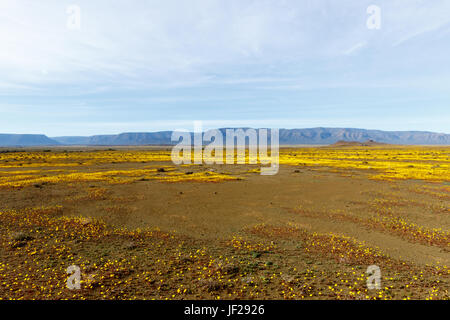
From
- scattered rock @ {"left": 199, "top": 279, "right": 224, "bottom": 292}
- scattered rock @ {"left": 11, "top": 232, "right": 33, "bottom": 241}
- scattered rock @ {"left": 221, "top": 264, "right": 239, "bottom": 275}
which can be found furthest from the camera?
scattered rock @ {"left": 11, "top": 232, "right": 33, "bottom": 241}

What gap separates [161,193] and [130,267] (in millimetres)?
16869

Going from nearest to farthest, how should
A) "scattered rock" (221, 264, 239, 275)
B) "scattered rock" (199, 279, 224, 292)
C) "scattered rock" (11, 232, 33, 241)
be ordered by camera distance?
"scattered rock" (199, 279, 224, 292)
"scattered rock" (221, 264, 239, 275)
"scattered rock" (11, 232, 33, 241)

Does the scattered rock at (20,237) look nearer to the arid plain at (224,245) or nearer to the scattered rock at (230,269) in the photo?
the arid plain at (224,245)

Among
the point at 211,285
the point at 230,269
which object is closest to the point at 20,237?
the point at 211,285

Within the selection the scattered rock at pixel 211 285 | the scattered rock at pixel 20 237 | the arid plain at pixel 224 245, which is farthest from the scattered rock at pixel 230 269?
the scattered rock at pixel 20 237

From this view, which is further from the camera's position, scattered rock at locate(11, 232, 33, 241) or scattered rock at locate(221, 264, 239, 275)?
scattered rock at locate(11, 232, 33, 241)

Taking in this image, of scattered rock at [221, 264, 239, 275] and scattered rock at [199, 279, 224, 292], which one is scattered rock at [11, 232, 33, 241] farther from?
scattered rock at [221, 264, 239, 275]

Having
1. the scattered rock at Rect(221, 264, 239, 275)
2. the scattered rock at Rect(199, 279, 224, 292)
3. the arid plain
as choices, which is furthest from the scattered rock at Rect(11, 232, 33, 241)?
the scattered rock at Rect(221, 264, 239, 275)

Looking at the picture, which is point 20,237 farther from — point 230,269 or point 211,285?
point 230,269

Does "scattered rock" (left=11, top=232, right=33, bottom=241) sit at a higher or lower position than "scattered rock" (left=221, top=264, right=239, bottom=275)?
higher

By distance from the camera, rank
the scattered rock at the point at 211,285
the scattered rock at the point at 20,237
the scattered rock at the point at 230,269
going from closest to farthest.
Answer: the scattered rock at the point at 211,285
the scattered rock at the point at 230,269
the scattered rock at the point at 20,237
